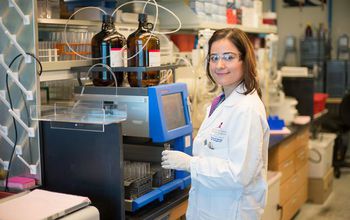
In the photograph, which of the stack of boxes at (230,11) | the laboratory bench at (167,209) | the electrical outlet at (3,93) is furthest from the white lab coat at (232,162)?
the stack of boxes at (230,11)

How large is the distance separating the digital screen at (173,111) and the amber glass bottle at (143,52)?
4.8 inches

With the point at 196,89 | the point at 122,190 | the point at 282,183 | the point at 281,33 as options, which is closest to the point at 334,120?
the point at 281,33

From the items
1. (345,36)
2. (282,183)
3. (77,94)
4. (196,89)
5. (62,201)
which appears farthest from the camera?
(345,36)

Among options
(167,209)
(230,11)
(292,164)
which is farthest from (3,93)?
(292,164)

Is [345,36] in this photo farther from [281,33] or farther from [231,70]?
[231,70]

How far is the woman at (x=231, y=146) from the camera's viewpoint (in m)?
1.68

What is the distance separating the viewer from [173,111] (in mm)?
2010

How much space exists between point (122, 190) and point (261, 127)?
0.57 m

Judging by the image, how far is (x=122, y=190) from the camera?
168cm

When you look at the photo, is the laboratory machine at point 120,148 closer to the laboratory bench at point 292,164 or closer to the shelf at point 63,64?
the shelf at point 63,64

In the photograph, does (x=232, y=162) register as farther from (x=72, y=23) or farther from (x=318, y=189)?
(x=318, y=189)

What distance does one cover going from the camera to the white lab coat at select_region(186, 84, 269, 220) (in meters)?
1.67

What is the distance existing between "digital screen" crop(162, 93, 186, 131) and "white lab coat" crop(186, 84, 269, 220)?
16 centimetres

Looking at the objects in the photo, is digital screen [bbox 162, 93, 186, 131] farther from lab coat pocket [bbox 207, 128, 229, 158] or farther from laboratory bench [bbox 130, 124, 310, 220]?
laboratory bench [bbox 130, 124, 310, 220]
